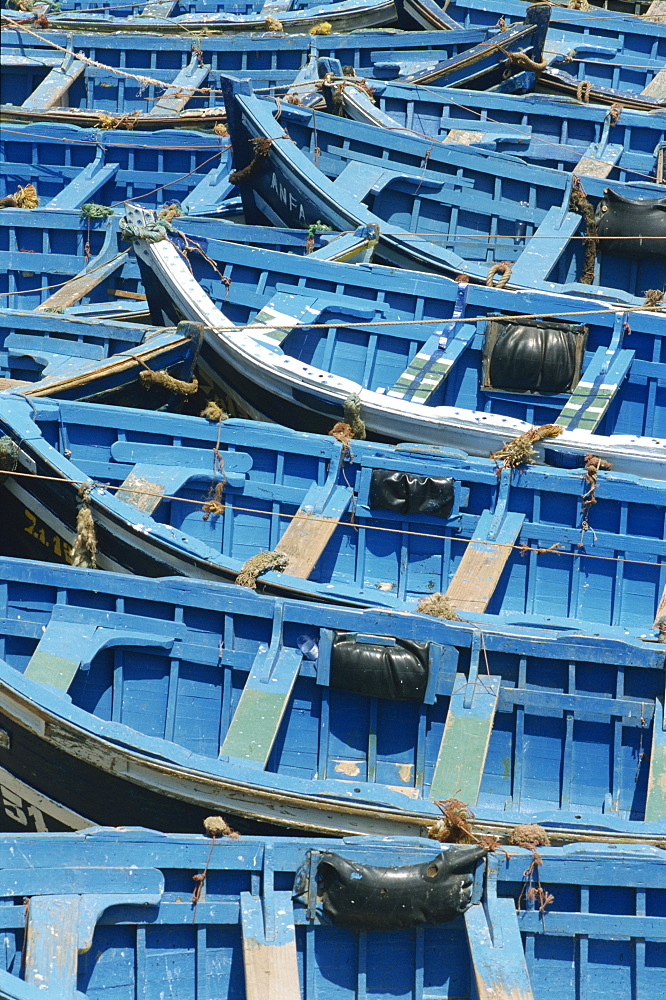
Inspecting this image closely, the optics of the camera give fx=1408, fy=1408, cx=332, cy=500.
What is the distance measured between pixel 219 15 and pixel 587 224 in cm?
1138

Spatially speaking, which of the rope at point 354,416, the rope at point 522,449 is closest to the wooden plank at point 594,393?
the rope at point 522,449

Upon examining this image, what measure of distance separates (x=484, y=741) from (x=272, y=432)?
4.21 metres

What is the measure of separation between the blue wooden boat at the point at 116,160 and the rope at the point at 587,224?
18.5ft

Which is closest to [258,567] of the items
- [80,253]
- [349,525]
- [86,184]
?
[349,525]

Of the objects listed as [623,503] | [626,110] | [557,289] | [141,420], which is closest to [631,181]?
[626,110]

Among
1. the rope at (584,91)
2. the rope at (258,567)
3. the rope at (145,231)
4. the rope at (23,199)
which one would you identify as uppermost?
the rope at (584,91)

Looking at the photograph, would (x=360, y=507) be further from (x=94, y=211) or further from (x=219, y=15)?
(x=219, y=15)

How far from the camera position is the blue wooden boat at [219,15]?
2442cm

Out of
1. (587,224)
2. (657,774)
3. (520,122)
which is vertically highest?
(520,122)

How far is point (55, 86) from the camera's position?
23031mm

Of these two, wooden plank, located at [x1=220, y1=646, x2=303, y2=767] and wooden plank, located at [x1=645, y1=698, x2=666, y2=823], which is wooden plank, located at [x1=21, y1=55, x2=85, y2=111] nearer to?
wooden plank, located at [x1=220, y1=646, x2=303, y2=767]

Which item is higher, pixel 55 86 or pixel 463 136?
pixel 55 86

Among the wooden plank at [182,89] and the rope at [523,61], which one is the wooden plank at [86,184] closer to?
the wooden plank at [182,89]

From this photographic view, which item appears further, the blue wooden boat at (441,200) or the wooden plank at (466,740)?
the blue wooden boat at (441,200)
